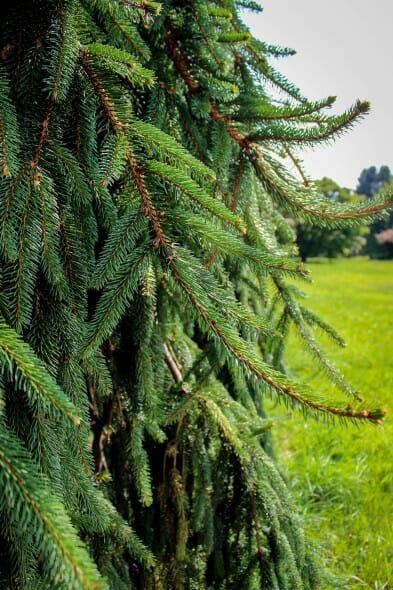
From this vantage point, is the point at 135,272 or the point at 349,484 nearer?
the point at 135,272

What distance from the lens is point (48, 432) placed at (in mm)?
944

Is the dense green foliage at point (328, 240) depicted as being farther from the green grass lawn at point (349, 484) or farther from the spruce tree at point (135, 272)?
the spruce tree at point (135, 272)

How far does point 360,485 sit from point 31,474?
341cm

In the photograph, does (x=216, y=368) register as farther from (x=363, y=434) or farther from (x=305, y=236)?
(x=305, y=236)

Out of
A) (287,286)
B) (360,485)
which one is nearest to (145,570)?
(287,286)

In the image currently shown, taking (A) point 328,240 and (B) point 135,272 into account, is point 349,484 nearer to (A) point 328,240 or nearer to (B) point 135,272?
(B) point 135,272

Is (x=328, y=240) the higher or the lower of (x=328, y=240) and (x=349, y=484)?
the higher

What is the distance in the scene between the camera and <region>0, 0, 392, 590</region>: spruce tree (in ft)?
2.72

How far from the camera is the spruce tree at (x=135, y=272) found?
0.83m

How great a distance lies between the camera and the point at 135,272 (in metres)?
0.91

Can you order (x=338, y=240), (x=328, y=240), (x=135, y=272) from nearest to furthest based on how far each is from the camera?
(x=135, y=272), (x=328, y=240), (x=338, y=240)

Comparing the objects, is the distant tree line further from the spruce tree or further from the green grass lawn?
the spruce tree

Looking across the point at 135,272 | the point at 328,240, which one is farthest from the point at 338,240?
the point at 135,272

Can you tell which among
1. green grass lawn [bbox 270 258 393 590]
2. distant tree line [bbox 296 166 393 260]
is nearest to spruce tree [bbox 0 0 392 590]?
green grass lawn [bbox 270 258 393 590]
